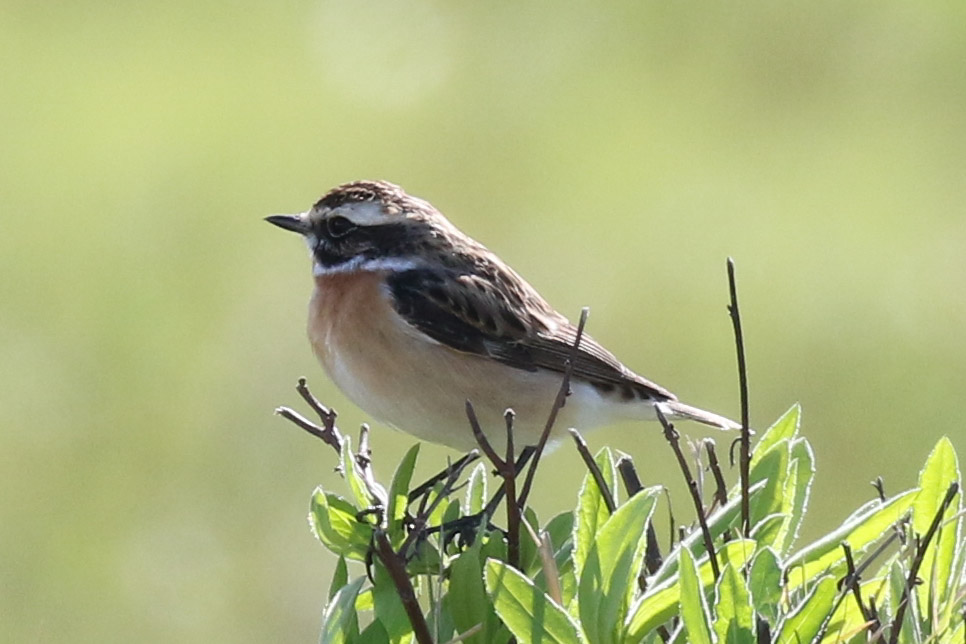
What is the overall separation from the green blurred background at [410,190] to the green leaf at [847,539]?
515 cm

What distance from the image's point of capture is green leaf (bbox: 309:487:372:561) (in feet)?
7.66

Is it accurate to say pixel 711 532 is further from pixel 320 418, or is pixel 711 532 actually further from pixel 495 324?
pixel 495 324

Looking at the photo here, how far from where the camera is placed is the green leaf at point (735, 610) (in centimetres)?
186

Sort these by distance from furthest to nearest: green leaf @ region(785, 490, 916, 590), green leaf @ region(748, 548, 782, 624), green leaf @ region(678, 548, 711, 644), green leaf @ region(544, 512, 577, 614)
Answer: green leaf @ region(544, 512, 577, 614) < green leaf @ region(785, 490, 916, 590) < green leaf @ region(748, 548, 782, 624) < green leaf @ region(678, 548, 711, 644)

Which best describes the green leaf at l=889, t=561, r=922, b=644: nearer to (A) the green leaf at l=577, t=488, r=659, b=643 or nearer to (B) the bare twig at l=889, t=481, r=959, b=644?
(B) the bare twig at l=889, t=481, r=959, b=644

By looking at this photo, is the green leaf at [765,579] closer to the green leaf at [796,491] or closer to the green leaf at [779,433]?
the green leaf at [796,491]

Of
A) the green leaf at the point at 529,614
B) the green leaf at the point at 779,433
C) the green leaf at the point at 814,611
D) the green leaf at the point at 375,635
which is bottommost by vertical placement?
the green leaf at the point at 375,635

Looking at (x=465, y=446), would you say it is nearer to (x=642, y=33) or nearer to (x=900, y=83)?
(x=900, y=83)

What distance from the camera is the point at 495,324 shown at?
16.4ft

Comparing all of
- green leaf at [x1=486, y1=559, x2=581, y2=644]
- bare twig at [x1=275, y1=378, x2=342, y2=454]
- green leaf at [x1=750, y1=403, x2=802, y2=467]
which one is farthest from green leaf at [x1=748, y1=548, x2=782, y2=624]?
bare twig at [x1=275, y1=378, x2=342, y2=454]

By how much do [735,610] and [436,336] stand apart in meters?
3.02

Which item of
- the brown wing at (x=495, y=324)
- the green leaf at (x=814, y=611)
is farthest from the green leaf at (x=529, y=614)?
the brown wing at (x=495, y=324)

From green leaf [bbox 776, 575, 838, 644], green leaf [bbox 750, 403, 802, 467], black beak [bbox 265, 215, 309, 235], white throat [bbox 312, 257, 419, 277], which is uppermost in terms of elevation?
black beak [bbox 265, 215, 309, 235]

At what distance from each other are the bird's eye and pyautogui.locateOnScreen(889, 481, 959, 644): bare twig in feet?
10.5
